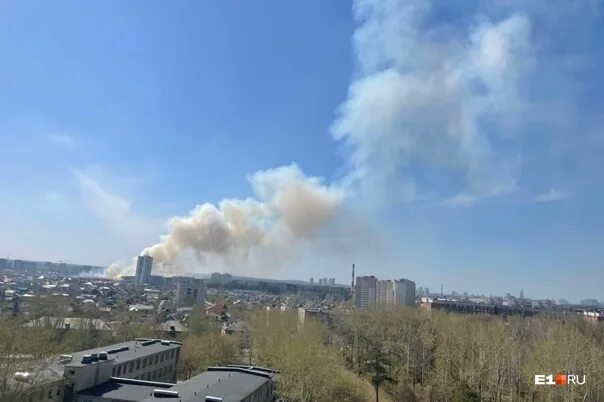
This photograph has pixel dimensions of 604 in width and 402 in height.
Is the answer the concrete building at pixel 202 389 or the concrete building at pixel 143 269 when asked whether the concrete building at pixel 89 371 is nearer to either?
the concrete building at pixel 202 389

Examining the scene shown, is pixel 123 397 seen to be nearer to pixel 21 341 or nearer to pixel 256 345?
pixel 21 341

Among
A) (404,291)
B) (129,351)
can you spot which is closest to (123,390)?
(129,351)

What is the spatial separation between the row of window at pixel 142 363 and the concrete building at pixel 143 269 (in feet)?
412

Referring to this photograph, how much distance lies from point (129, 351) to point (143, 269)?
434 ft

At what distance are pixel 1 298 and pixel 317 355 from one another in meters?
71.7

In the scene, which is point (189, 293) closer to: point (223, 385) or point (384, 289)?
point (384, 289)

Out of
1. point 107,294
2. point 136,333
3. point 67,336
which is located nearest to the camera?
point 67,336

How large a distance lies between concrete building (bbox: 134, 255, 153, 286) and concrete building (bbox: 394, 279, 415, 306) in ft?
278

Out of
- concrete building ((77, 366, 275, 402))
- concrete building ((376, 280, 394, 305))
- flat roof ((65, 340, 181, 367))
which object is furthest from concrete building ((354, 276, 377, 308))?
concrete building ((77, 366, 275, 402))

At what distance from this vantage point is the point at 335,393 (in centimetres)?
2970

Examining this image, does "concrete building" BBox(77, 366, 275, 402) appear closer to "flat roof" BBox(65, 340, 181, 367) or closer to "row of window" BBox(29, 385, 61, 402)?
"row of window" BBox(29, 385, 61, 402)

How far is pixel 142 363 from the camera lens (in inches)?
1176

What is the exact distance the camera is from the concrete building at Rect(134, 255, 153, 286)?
152375 mm

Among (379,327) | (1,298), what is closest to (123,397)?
(379,327)
